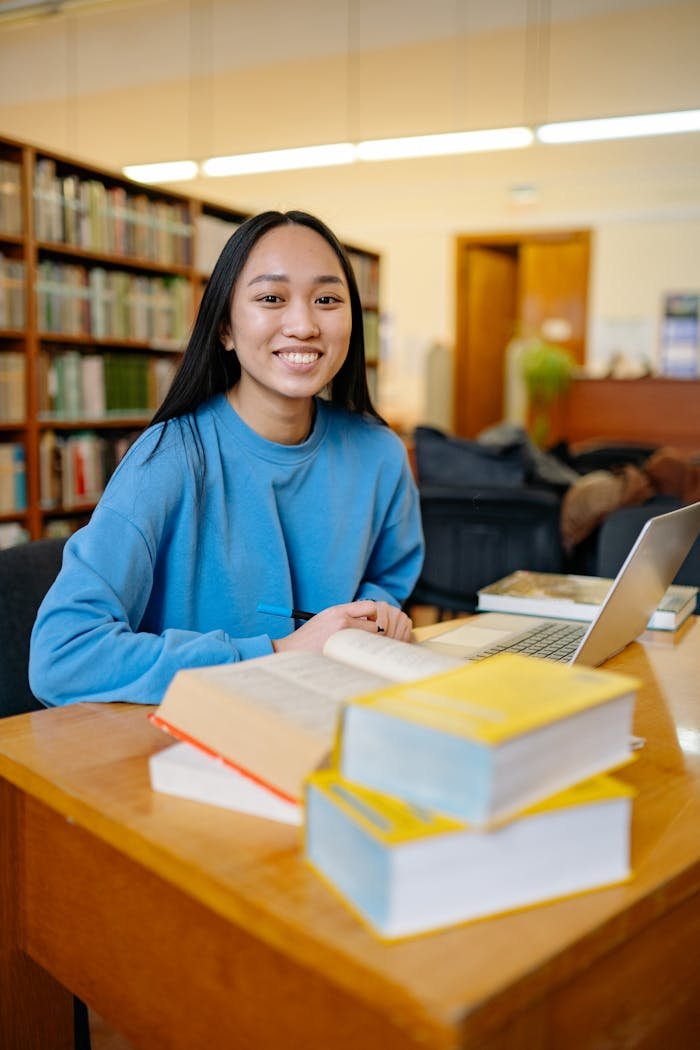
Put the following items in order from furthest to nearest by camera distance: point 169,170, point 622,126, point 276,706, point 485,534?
point 169,170 → point 622,126 → point 485,534 → point 276,706

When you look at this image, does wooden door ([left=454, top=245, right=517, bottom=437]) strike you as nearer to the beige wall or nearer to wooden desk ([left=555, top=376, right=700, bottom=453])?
the beige wall

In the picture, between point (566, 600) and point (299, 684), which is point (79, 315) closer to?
point (566, 600)

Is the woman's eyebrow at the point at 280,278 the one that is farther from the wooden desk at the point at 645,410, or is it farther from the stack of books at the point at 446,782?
the wooden desk at the point at 645,410

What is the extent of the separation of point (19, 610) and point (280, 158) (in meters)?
4.56

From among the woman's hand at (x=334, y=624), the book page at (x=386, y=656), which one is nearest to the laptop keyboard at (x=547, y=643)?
the woman's hand at (x=334, y=624)

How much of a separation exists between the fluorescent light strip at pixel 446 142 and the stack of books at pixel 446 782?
4578 mm

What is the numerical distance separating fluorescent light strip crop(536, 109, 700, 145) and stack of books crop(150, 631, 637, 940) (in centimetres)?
440

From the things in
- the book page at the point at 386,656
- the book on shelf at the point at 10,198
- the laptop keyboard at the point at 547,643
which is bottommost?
the laptop keyboard at the point at 547,643

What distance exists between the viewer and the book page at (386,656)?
86 cm

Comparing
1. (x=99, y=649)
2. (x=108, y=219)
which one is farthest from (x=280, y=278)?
(x=108, y=219)

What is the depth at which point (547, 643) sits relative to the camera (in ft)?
4.42

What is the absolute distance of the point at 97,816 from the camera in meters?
0.79

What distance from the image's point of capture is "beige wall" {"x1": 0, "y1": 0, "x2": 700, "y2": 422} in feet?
20.5

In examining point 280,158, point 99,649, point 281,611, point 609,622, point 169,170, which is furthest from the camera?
point 169,170
